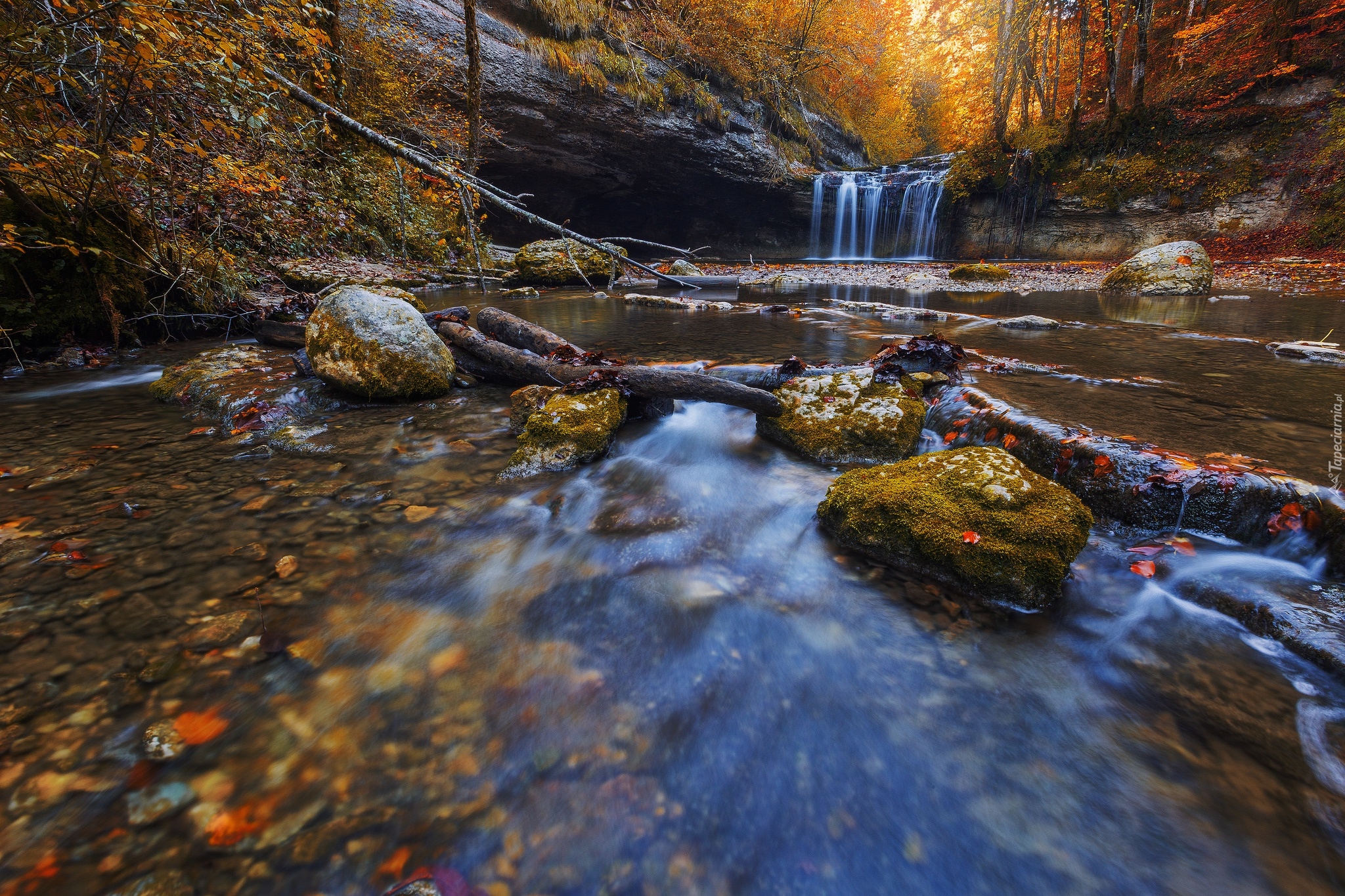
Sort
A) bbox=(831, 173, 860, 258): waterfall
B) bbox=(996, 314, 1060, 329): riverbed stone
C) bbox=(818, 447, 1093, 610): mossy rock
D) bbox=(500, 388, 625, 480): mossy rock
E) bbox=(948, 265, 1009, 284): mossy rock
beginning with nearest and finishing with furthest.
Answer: bbox=(818, 447, 1093, 610): mossy rock
bbox=(500, 388, 625, 480): mossy rock
bbox=(996, 314, 1060, 329): riverbed stone
bbox=(948, 265, 1009, 284): mossy rock
bbox=(831, 173, 860, 258): waterfall

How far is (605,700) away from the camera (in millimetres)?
1838

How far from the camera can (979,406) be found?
365cm

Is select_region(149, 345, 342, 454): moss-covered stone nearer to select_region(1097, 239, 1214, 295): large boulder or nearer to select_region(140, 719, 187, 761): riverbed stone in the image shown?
select_region(140, 719, 187, 761): riverbed stone

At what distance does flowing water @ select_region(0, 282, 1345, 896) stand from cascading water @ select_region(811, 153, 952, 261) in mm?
25091

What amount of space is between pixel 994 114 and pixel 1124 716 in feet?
95.8

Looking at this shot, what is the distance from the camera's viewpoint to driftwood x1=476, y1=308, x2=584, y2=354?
5042 mm

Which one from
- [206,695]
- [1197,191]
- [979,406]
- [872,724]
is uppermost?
[1197,191]

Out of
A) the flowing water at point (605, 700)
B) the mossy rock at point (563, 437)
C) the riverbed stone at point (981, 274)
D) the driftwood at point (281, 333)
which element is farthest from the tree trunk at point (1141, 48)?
the driftwood at point (281, 333)

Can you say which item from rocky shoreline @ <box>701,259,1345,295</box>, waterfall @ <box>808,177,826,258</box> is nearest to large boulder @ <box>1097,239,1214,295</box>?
rocky shoreline @ <box>701,259,1345,295</box>

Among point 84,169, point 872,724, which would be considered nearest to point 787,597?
point 872,724

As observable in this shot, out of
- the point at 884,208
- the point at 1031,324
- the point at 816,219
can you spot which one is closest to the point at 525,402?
the point at 1031,324

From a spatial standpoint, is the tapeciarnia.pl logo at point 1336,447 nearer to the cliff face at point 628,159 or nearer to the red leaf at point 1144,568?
the red leaf at point 1144,568

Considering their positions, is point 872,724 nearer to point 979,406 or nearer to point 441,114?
point 979,406

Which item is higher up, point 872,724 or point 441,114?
point 441,114
